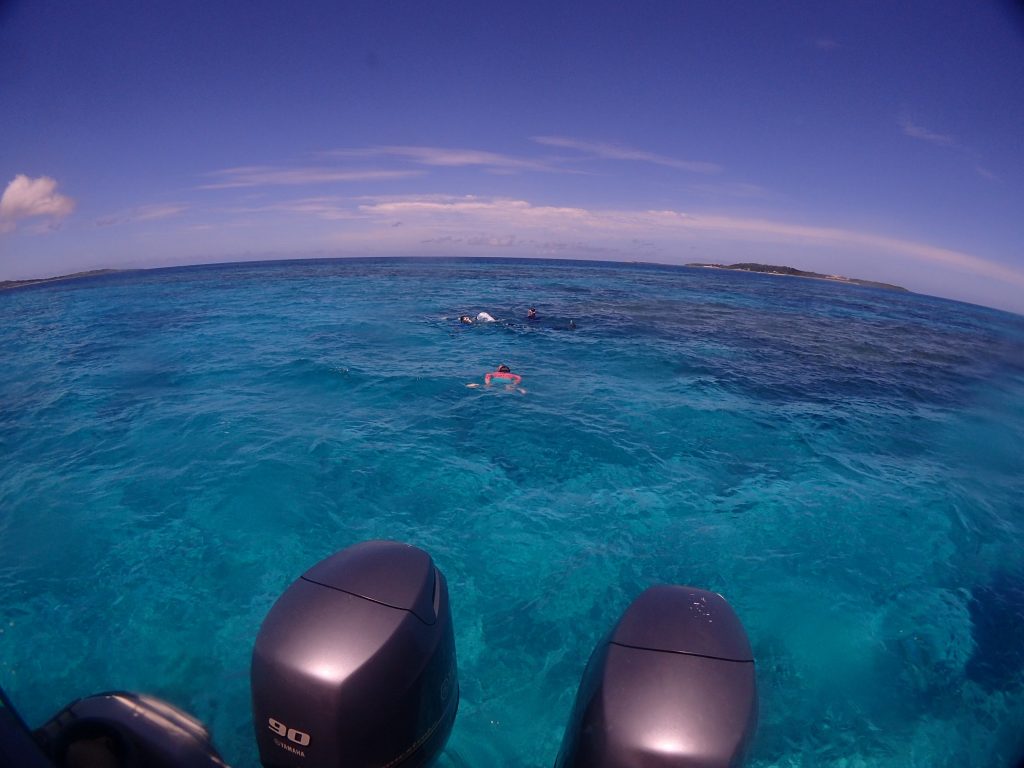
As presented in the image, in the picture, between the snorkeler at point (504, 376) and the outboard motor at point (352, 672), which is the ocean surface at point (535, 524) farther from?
the outboard motor at point (352, 672)

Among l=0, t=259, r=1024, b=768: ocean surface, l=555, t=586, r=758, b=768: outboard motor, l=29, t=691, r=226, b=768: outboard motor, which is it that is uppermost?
l=555, t=586, r=758, b=768: outboard motor

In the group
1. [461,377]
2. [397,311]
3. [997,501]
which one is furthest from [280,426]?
[397,311]

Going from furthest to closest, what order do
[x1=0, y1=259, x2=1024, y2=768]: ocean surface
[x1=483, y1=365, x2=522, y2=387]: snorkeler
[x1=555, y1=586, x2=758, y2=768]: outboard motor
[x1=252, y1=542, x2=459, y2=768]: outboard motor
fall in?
[x1=483, y1=365, x2=522, y2=387]: snorkeler
[x1=0, y1=259, x2=1024, y2=768]: ocean surface
[x1=252, y1=542, x2=459, y2=768]: outboard motor
[x1=555, y1=586, x2=758, y2=768]: outboard motor

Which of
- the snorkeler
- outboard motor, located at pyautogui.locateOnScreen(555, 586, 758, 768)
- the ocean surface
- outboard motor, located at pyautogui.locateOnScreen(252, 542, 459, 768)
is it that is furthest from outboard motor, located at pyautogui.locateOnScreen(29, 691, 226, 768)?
the snorkeler

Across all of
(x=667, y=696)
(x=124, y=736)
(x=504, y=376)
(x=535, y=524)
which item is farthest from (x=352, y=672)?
(x=504, y=376)

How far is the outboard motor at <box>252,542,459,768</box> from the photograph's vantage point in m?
2.82

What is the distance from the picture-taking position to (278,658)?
9.55 feet

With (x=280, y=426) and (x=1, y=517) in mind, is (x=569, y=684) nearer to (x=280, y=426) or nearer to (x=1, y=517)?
(x=280, y=426)

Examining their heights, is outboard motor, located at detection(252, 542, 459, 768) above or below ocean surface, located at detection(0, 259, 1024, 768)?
above

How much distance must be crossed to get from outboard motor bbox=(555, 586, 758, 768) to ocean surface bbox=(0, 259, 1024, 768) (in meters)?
2.79

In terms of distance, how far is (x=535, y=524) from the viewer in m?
8.55

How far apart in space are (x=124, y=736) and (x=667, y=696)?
348 centimetres

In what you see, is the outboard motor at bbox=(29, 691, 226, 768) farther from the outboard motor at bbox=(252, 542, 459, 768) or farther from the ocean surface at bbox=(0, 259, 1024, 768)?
the ocean surface at bbox=(0, 259, 1024, 768)

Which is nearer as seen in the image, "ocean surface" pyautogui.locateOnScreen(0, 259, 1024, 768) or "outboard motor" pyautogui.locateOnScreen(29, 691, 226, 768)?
"outboard motor" pyautogui.locateOnScreen(29, 691, 226, 768)
